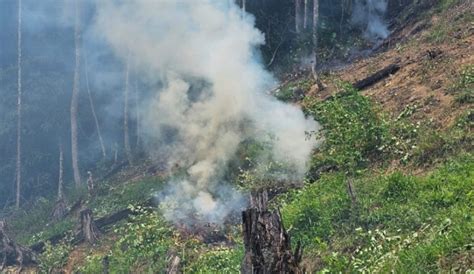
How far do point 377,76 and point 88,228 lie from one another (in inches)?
388

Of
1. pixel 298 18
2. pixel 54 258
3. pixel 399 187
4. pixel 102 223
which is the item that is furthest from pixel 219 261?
pixel 298 18

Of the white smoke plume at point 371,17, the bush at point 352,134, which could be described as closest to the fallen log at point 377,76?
the bush at point 352,134

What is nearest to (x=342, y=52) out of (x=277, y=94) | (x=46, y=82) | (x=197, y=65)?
(x=277, y=94)

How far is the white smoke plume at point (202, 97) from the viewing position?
44.8 feet

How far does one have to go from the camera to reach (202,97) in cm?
1831

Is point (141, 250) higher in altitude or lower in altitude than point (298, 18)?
lower

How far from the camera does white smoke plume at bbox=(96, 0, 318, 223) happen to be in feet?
44.8

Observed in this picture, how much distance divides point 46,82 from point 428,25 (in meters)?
22.5

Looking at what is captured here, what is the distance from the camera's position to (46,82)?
102 feet

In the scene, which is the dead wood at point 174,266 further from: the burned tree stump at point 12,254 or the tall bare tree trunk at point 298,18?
the tall bare tree trunk at point 298,18

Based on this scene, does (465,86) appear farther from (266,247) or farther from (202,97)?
(202,97)

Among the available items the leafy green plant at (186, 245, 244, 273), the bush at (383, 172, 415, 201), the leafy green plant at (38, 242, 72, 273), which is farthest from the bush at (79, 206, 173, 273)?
the bush at (383, 172, 415, 201)

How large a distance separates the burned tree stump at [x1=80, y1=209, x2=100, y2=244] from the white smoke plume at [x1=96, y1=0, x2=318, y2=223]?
87.7 inches

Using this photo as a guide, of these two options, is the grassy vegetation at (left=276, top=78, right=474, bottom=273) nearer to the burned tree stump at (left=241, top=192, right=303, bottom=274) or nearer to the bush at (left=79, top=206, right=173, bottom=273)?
the burned tree stump at (left=241, top=192, right=303, bottom=274)
